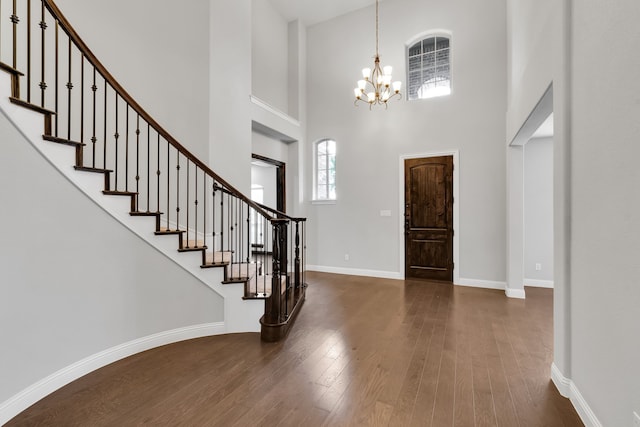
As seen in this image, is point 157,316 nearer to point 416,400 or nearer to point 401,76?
point 416,400

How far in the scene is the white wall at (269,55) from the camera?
19.0ft

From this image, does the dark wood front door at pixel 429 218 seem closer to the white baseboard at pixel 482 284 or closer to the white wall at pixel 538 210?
the white baseboard at pixel 482 284

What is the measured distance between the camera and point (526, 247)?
5.29m

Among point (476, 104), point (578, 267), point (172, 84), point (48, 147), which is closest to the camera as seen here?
point (578, 267)

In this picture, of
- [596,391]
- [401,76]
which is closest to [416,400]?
[596,391]

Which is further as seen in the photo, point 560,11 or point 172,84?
point 172,84

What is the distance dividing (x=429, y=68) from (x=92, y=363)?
21.5 ft

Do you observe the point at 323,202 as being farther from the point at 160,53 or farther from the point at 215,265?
the point at 160,53

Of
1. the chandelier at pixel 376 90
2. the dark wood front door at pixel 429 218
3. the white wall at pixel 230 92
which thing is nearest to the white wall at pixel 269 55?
the white wall at pixel 230 92

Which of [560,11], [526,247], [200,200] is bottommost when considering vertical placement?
[526,247]

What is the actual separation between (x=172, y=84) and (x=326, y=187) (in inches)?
141

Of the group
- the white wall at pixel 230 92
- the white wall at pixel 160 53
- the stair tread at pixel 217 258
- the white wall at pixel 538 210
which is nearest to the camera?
the stair tread at pixel 217 258

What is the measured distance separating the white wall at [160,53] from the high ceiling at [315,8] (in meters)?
2.61

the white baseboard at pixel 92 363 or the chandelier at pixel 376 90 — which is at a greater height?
the chandelier at pixel 376 90
